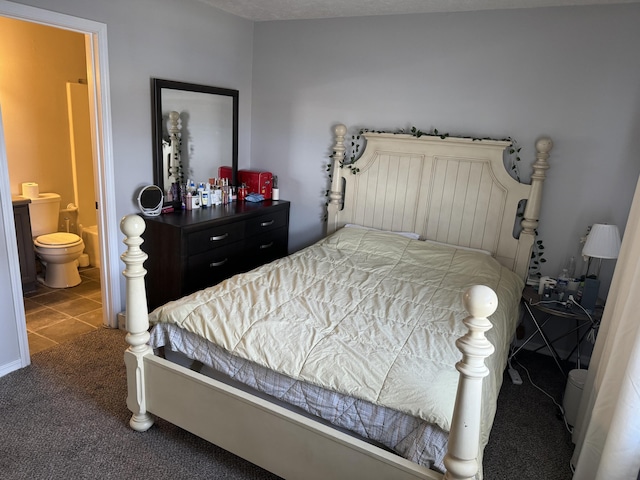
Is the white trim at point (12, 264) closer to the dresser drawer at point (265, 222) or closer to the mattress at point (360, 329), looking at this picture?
the mattress at point (360, 329)

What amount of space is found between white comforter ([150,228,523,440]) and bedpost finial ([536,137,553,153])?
0.79 meters

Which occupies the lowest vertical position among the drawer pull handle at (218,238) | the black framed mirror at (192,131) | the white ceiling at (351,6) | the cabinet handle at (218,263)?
the cabinet handle at (218,263)

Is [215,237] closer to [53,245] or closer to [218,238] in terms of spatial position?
[218,238]

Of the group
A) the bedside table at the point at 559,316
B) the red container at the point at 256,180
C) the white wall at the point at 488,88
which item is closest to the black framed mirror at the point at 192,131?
the red container at the point at 256,180

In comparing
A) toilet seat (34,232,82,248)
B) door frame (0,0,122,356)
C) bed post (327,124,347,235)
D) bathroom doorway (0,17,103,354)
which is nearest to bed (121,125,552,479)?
bed post (327,124,347,235)

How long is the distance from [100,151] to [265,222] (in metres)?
1.35

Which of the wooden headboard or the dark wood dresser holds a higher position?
the wooden headboard

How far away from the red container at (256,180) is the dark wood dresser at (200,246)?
10.0 inches

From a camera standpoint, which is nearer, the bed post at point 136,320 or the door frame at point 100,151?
the bed post at point 136,320

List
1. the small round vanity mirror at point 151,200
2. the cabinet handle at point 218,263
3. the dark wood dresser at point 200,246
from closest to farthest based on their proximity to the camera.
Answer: the dark wood dresser at point 200,246
the small round vanity mirror at point 151,200
the cabinet handle at point 218,263

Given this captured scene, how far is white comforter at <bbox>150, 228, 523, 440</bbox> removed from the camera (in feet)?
5.48

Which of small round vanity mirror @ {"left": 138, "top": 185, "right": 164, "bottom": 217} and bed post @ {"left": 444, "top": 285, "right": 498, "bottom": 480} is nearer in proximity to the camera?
bed post @ {"left": 444, "top": 285, "right": 498, "bottom": 480}

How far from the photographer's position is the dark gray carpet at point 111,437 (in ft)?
6.41

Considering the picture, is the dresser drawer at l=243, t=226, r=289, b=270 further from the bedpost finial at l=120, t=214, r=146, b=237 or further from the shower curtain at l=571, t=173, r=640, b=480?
the shower curtain at l=571, t=173, r=640, b=480
